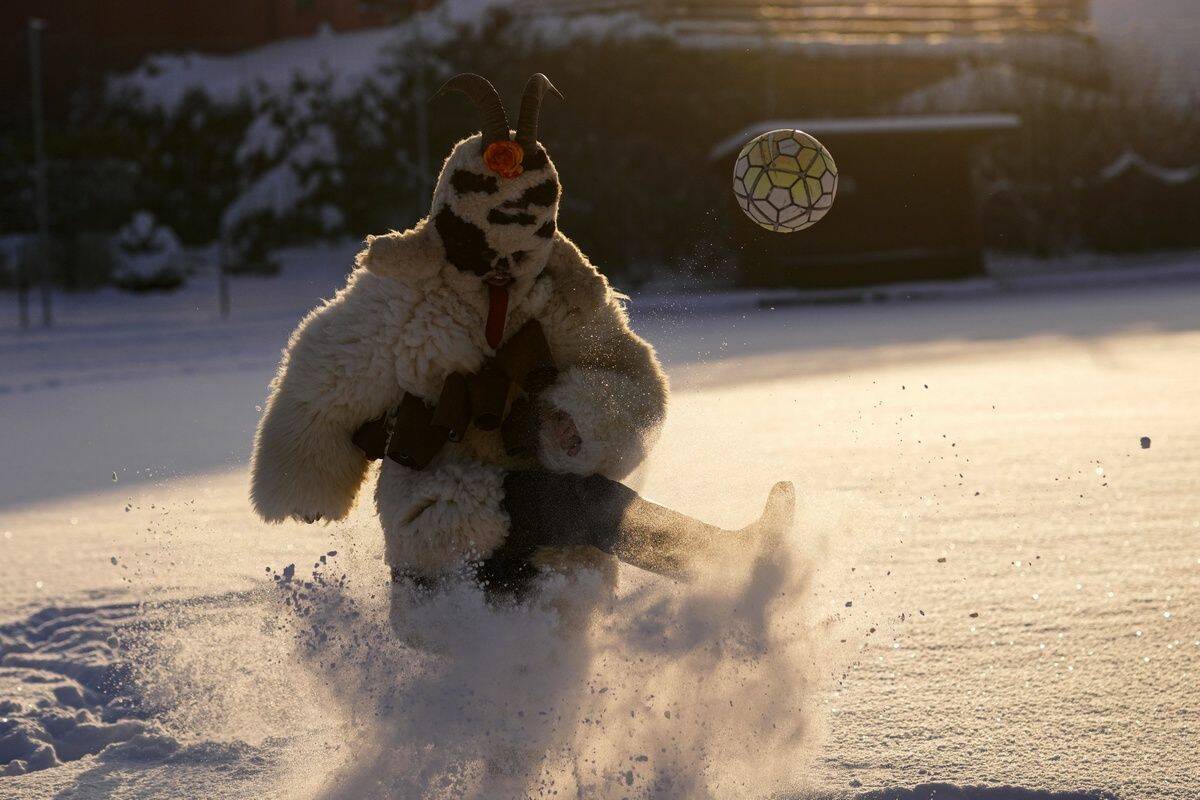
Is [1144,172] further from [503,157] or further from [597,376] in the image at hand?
[503,157]

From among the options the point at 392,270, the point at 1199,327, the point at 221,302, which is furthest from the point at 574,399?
the point at 221,302

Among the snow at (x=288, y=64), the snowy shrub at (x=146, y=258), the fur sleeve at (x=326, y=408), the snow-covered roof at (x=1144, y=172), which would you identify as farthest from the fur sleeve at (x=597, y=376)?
the snow at (x=288, y=64)

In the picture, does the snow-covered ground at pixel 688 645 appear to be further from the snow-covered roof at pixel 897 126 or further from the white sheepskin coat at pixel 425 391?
the snow-covered roof at pixel 897 126

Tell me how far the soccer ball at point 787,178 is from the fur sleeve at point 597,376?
2.43 feet

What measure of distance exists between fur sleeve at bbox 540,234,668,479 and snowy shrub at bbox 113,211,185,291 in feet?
67.6

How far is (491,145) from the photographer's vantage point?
3.19 meters

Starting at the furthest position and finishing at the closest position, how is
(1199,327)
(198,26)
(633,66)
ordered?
(198,26)
(633,66)
(1199,327)

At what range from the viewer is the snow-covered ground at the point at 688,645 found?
308 centimetres

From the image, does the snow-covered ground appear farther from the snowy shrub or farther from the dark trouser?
the snowy shrub

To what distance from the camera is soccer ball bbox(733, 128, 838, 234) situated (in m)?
4.06

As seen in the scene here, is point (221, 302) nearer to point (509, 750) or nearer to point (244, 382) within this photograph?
point (244, 382)

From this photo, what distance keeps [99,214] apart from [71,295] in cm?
285

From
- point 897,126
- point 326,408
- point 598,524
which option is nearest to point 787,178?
point 598,524

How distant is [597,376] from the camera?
3.41 m
